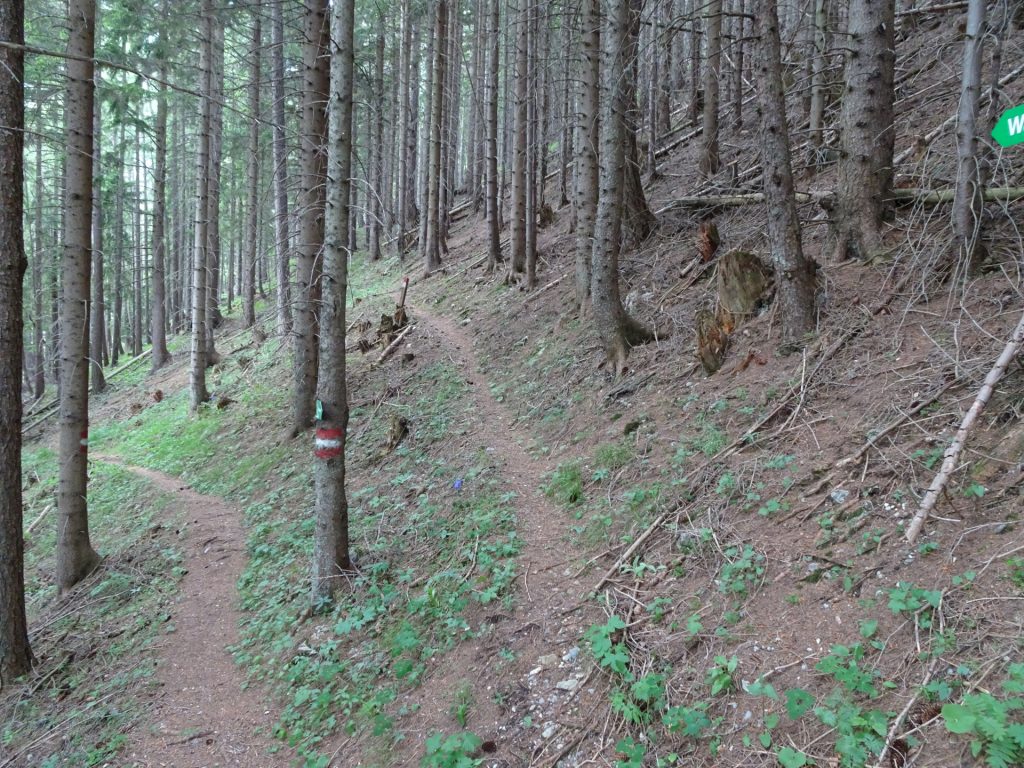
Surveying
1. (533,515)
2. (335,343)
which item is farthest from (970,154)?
(335,343)

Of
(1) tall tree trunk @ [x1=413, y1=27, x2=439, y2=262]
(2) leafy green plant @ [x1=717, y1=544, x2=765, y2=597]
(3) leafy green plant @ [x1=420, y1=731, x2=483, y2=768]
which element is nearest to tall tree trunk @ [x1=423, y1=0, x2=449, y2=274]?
(1) tall tree trunk @ [x1=413, y1=27, x2=439, y2=262]

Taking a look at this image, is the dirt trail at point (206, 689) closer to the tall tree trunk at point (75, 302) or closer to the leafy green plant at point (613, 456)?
the tall tree trunk at point (75, 302)

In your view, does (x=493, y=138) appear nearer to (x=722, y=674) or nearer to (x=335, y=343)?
(x=335, y=343)

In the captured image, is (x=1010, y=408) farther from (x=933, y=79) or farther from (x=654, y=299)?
(x=933, y=79)

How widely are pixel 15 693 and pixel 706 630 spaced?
6.81m

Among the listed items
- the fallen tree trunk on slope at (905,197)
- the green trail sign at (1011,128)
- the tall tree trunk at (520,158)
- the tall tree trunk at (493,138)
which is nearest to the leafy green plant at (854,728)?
the green trail sign at (1011,128)

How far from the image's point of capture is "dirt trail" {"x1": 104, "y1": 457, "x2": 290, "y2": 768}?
502 centimetres

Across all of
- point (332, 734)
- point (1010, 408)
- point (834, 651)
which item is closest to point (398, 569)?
point (332, 734)

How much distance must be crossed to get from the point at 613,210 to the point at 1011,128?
15.0ft

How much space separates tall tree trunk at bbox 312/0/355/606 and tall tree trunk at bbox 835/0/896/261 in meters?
5.12

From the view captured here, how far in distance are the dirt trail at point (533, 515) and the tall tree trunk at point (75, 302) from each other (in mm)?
5314

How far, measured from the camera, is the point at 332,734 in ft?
15.9

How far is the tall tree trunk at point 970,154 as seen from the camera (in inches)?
184

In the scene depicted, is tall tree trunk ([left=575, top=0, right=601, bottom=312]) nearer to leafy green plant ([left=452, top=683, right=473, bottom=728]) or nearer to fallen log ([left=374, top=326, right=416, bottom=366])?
fallen log ([left=374, top=326, right=416, bottom=366])
